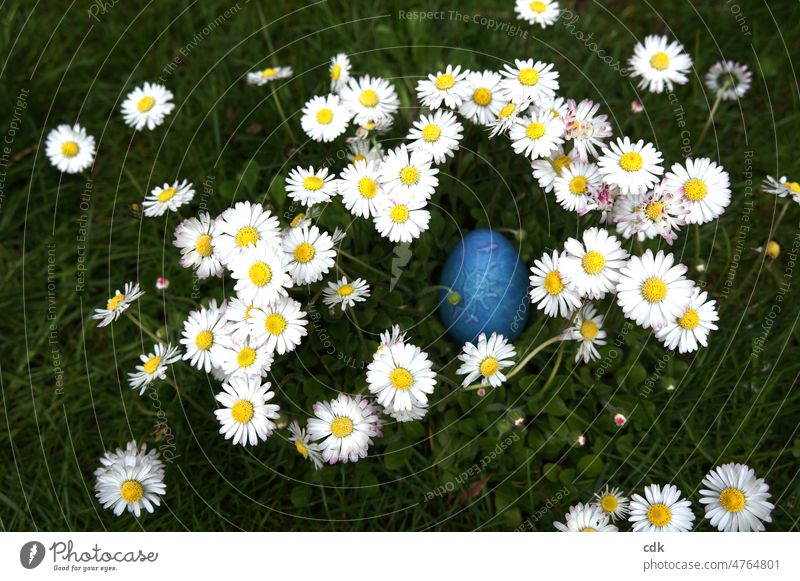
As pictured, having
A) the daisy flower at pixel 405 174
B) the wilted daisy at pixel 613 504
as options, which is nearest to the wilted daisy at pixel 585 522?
the wilted daisy at pixel 613 504

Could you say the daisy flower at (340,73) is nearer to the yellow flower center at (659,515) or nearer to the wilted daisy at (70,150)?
the wilted daisy at (70,150)

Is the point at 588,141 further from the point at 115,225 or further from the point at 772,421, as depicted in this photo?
the point at 115,225

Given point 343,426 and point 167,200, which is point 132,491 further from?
point 167,200

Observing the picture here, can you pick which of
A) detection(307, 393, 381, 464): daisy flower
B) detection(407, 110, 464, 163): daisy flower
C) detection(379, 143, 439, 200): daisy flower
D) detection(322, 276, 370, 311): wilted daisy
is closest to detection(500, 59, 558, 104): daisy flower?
detection(407, 110, 464, 163): daisy flower

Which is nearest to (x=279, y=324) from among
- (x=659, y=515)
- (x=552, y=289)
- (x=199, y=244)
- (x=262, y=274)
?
(x=262, y=274)

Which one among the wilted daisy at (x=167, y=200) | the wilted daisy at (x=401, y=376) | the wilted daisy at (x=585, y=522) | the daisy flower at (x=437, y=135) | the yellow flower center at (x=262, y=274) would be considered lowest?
the wilted daisy at (x=585, y=522)
